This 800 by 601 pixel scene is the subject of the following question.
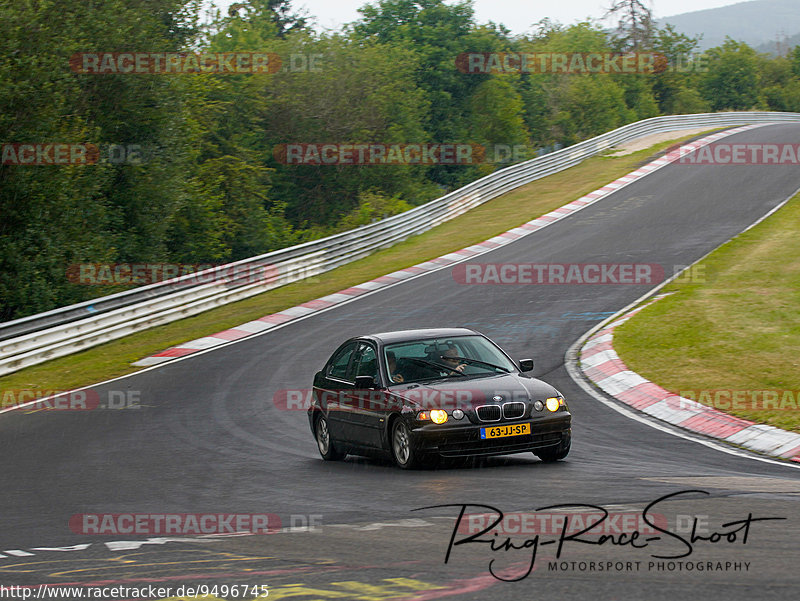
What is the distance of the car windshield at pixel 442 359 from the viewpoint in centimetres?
959

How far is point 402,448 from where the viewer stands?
9039 millimetres

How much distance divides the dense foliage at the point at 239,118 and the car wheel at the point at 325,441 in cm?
1621

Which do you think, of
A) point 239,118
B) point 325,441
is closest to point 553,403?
point 325,441

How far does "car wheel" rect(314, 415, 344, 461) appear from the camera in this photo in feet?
33.7

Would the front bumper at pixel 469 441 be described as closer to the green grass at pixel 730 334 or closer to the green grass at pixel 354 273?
the green grass at pixel 730 334

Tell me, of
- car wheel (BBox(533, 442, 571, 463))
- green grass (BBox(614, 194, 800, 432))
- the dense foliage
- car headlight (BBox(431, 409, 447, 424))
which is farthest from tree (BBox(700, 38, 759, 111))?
car headlight (BBox(431, 409, 447, 424))

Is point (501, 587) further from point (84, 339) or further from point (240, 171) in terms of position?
point (240, 171)

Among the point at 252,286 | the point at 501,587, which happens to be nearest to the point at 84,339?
the point at 252,286

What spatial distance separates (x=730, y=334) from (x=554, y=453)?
7053 mm

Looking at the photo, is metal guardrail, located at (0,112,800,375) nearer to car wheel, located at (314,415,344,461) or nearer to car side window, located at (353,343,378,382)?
car wheel, located at (314,415,344,461)

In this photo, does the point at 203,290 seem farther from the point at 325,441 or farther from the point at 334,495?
the point at 334,495

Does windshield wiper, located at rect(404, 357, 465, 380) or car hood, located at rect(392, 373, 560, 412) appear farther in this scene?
windshield wiper, located at rect(404, 357, 465, 380)

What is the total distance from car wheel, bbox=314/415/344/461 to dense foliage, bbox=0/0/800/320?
16.2 metres

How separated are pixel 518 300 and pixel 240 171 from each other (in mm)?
21985
